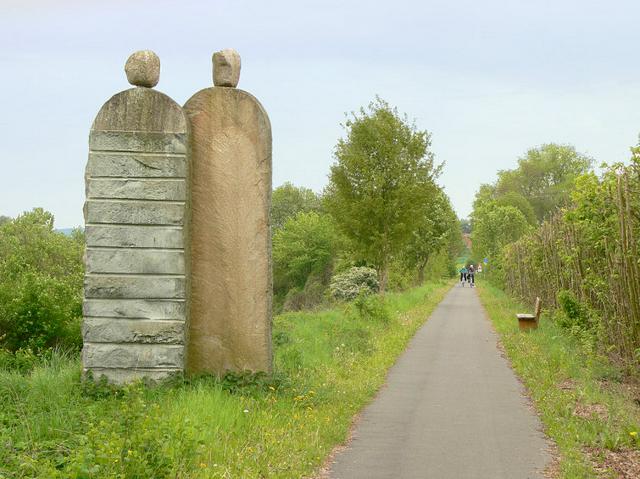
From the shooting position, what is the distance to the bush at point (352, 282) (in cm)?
3523

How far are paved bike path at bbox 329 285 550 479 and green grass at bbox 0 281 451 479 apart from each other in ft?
1.01

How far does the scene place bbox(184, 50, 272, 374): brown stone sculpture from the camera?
424 inches

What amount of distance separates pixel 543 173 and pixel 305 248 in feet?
141

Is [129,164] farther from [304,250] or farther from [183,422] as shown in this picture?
[304,250]

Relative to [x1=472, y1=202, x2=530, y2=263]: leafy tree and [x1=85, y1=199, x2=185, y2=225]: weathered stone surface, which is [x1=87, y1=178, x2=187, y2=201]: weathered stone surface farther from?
[x1=472, y1=202, x2=530, y2=263]: leafy tree

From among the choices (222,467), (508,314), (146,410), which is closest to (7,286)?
(146,410)

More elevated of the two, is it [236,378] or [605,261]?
[605,261]

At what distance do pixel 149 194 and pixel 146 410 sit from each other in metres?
3.14

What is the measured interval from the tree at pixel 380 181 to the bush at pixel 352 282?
170cm

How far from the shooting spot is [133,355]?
10.4 meters

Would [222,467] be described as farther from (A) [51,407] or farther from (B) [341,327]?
(B) [341,327]

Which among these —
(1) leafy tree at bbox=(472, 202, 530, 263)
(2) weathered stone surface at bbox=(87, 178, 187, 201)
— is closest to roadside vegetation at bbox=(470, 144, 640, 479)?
(2) weathered stone surface at bbox=(87, 178, 187, 201)

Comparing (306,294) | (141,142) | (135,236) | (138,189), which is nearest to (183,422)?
(135,236)

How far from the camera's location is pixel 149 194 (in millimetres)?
10391
